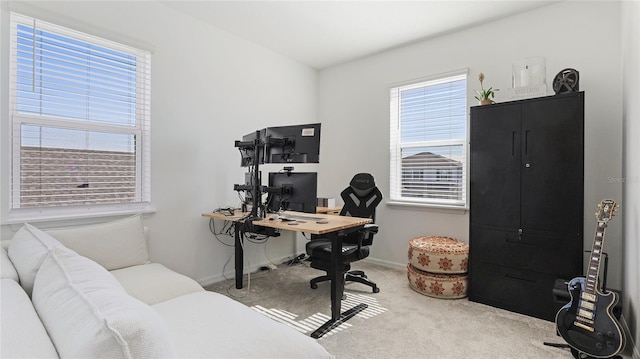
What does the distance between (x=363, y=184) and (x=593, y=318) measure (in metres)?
1.99

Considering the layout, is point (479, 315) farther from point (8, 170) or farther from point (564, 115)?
point (8, 170)

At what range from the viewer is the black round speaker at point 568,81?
2461mm

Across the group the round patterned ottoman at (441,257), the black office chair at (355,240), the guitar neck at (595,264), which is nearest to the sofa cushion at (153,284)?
the black office chair at (355,240)

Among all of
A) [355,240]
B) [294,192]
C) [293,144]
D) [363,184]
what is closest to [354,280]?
[355,240]

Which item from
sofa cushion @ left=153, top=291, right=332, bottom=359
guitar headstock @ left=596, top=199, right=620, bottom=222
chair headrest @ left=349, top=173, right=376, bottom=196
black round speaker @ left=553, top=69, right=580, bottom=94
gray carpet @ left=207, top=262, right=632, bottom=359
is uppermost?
black round speaker @ left=553, top=69, right=580, bottom=94

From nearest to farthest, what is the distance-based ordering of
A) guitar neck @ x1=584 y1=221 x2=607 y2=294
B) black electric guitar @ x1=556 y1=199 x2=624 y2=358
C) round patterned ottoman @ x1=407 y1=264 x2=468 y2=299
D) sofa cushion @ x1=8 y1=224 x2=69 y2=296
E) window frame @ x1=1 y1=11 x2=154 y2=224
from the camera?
sofa cushion @ x1=8 y1=224 x2=69 y2=296 → black electric guitar @ x1=556 y1=199 x2=624 y2=358 → guitar neck @ x1=584 y1=221 x2=607 y2=294 → window frame @ x1=1 y1=11 x2=154 y2=224 → round patterned ottoman @ x1=407 y1=264 x2=468 y2=299

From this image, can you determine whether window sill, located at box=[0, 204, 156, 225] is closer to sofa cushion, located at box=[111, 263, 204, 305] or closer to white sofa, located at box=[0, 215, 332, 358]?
white sofa, located at box=[0, 215, 332, 358]

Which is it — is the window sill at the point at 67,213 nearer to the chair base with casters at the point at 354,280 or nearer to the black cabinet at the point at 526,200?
the chair base with casters at the point at 354,280

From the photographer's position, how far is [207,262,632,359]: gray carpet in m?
2.03

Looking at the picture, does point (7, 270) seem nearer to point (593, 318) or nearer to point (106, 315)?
point (106, 315)

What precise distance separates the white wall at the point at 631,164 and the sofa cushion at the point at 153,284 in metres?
2.79

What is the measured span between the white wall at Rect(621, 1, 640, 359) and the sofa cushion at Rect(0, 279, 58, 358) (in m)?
2.79

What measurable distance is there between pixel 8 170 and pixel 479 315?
12.4ft

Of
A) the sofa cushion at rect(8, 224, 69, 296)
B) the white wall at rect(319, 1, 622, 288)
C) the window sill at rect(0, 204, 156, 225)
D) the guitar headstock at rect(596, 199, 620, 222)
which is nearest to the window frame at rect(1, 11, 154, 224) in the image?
the window sill at rect(0, 204, 156, 225)
